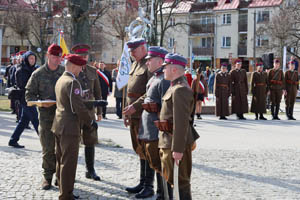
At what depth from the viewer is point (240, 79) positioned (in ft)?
58.0

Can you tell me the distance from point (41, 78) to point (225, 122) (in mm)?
10314

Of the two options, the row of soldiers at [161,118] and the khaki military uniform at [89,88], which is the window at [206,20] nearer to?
the khaki military uniform at [89,88]

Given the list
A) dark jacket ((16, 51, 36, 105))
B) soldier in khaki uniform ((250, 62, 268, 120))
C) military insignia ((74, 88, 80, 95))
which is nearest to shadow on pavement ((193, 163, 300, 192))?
military insignia ((74, 88, 80, 95))

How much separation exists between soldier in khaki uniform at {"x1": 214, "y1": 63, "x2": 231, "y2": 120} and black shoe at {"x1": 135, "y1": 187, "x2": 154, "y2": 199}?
11257mm

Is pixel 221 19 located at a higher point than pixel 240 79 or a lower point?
higher

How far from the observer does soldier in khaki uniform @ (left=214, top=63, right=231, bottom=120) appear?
57.3ft

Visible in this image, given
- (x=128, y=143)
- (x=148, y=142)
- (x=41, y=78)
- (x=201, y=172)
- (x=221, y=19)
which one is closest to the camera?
(x=148, y=142)

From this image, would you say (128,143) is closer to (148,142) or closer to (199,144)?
(199,144)

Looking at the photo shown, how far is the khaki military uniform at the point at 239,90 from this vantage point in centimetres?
1767

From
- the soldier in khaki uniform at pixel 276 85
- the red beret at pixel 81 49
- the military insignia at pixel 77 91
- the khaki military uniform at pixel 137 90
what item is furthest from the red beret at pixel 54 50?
the soldier in khaki uniform at pixel 276 85

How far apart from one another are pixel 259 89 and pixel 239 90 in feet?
2.53

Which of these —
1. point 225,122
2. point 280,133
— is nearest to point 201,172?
point 280,133

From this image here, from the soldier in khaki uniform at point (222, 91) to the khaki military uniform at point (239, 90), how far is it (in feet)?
0.87

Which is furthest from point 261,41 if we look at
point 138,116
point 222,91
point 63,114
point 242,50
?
point 63,114
